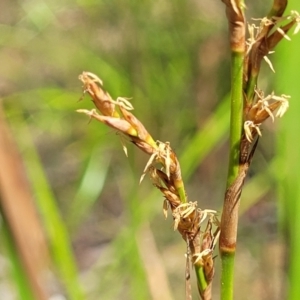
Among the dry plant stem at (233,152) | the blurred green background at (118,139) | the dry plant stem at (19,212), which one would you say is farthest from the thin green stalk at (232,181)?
the blurred green background at (118,139)

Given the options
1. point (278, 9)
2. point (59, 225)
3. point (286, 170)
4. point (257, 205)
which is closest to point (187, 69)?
point (257, 205)

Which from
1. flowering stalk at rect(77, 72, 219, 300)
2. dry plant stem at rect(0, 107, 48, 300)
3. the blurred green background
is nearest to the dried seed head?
flowering stalk at rect(77, 72, 219, 300)

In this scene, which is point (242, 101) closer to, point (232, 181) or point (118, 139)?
point (232, 181)

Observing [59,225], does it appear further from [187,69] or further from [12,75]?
[12,75]

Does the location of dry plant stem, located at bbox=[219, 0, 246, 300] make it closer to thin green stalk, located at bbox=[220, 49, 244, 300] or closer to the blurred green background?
thin green stalk, located at bbox=[220, 49, 244, 300]

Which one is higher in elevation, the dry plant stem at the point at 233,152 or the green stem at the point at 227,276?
the dry plant stem at the point at 233,152

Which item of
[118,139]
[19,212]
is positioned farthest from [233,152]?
[118,139]

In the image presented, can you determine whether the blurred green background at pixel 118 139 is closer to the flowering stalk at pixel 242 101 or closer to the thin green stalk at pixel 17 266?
the thin green stalk at pixel 17 266
